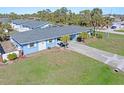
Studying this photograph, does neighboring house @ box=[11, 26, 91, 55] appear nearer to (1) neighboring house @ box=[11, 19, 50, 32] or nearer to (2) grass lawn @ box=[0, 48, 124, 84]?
(2) grass lawn @ box=[0, 48, 124, 84]

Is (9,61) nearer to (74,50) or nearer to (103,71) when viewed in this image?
(74,50)

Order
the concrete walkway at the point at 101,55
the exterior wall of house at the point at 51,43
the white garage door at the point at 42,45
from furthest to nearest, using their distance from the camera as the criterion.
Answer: the exterior wall of house at the point at 51,43 < the white garage door at the point at 42,45 < the concrete walkway at the point at 101,55

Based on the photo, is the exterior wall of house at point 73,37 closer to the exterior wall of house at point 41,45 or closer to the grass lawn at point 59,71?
the exterior wall of house at point 41,45

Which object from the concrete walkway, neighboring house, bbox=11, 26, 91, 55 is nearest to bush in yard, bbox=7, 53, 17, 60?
neighboring house, bbox=11, 26, 91, 55

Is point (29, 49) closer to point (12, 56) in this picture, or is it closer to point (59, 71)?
point (12, 56)

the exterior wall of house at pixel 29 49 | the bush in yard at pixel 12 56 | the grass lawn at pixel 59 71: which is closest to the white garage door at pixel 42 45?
the exterior wall of house at pixel 29 49

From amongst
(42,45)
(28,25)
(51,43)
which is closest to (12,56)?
(42,45)
